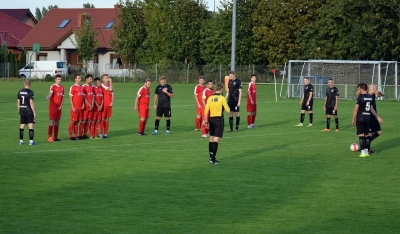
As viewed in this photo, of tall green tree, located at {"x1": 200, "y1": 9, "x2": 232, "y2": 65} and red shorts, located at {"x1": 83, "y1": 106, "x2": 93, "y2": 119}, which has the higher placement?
tall green tree, located at {"x1": 200, "y1": 9, "x2": 232, "y2": 65}

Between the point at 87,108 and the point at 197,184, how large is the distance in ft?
26.9

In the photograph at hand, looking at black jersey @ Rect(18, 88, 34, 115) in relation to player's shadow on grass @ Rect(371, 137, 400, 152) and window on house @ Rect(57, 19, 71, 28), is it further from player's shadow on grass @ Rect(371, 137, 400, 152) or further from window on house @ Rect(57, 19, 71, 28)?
window on house @ Rect(57, 19, 71, 28)

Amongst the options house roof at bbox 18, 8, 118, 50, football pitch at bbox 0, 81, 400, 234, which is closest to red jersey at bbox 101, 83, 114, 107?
football pitch at bbox 0, 81, 400, 234

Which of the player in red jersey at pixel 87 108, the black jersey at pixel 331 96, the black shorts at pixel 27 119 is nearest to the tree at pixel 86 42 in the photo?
the black jersey at pixel 331 96

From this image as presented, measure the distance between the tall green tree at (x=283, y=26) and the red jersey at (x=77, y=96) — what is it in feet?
130

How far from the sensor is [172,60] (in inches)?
2653

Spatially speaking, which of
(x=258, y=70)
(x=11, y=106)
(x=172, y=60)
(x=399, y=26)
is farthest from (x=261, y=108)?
(x=172, y=60)

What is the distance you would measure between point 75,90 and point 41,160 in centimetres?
420

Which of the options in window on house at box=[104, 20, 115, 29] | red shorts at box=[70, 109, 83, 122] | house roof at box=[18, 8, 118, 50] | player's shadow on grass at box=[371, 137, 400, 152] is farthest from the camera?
window on house at box=[104, 20, 115, 29]

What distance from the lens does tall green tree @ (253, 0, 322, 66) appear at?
5862 centimetres

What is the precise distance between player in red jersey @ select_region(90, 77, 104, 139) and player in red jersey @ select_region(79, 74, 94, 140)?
0.12 m

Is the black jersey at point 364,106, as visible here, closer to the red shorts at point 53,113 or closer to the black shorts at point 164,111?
Result: the black shorts at point 164,111

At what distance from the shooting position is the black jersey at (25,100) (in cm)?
1914

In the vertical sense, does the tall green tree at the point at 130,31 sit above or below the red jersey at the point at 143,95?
above
